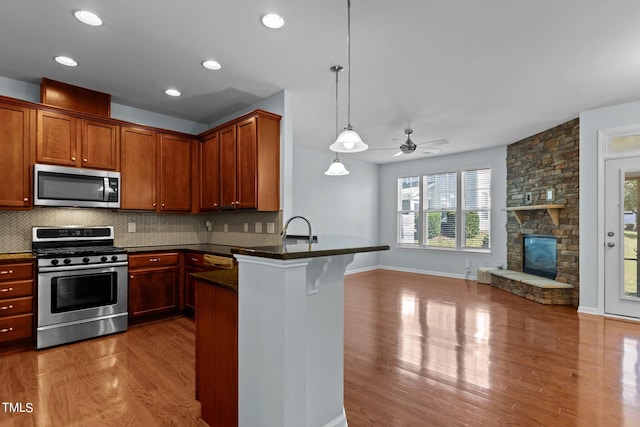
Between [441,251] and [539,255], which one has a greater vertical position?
[539,255]

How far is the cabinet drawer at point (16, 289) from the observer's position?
122 inches

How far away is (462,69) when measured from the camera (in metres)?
→ 3.32

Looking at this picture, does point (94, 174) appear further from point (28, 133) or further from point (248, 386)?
point (248, 386)

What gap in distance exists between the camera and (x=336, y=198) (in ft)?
24.6

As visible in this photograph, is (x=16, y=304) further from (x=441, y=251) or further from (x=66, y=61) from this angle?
(x=441, y=251)

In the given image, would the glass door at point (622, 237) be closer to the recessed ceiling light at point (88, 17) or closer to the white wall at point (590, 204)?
the white wall at point (590, 204)

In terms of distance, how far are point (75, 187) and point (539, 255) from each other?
707 cm

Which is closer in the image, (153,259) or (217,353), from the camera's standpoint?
(217,353)

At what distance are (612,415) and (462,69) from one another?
3.09m

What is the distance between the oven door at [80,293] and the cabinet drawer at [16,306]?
109 mm

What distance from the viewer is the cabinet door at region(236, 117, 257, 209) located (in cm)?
386

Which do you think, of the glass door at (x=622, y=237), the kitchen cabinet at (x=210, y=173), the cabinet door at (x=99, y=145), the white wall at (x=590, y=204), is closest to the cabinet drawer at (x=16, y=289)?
the cabinet door at (x=99, y=145)

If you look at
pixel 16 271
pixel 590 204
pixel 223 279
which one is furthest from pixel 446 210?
pixel 16 271

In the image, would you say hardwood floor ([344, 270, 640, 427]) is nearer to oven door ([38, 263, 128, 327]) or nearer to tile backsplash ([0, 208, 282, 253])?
tile backsplash ([0, 208, 282, 253])
